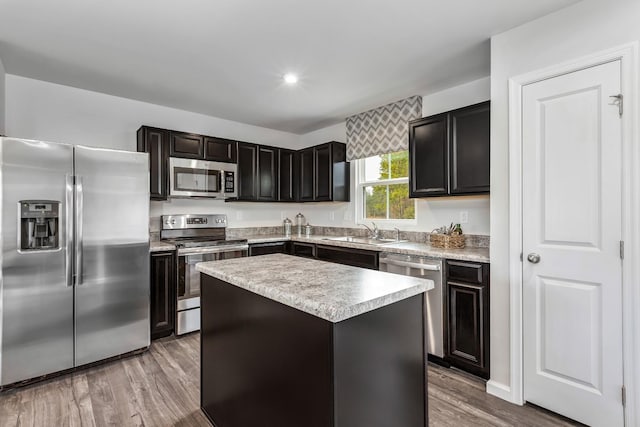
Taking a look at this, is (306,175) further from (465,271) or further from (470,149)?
(465,271)

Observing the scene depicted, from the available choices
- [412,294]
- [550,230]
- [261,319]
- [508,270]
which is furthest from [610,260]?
[261,319]

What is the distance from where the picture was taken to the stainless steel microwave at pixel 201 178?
3.42 meters

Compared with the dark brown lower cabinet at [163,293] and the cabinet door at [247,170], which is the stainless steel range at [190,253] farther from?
the cabinet door at [247,170]

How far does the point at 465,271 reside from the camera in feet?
7.78

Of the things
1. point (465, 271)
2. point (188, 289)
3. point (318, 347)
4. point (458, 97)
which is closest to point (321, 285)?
point (318, 347)

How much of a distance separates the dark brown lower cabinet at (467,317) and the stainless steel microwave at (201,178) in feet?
8.66

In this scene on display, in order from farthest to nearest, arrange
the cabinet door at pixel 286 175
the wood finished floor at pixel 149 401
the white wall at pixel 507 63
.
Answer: the cabinet door at pixel 286 175 < the wood finished floor at pixel 149 401 < the white wall at pixel 507 63

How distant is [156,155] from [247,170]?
1.09m

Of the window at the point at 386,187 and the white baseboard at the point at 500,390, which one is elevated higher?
the window at the point at 386,187

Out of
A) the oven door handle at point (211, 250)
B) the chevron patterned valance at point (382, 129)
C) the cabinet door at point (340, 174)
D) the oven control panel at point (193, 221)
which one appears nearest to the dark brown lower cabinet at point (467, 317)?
the chevron patterned valance at point (382, 129)

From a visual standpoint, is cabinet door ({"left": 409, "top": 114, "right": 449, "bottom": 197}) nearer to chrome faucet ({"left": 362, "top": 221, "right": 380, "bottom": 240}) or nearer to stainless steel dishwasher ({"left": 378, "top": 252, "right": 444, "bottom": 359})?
stainless steel dishwasher ({"left": 378, "top": 252, "right": 444, "bottom": 359})

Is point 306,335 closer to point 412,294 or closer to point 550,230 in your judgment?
point 412,294

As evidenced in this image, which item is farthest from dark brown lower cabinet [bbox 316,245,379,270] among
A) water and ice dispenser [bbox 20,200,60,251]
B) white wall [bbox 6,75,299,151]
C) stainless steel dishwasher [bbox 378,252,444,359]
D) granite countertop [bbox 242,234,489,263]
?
water and ice dispenser [bbox 20,200,60,251]

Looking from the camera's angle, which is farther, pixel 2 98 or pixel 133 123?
pixel 133 123
